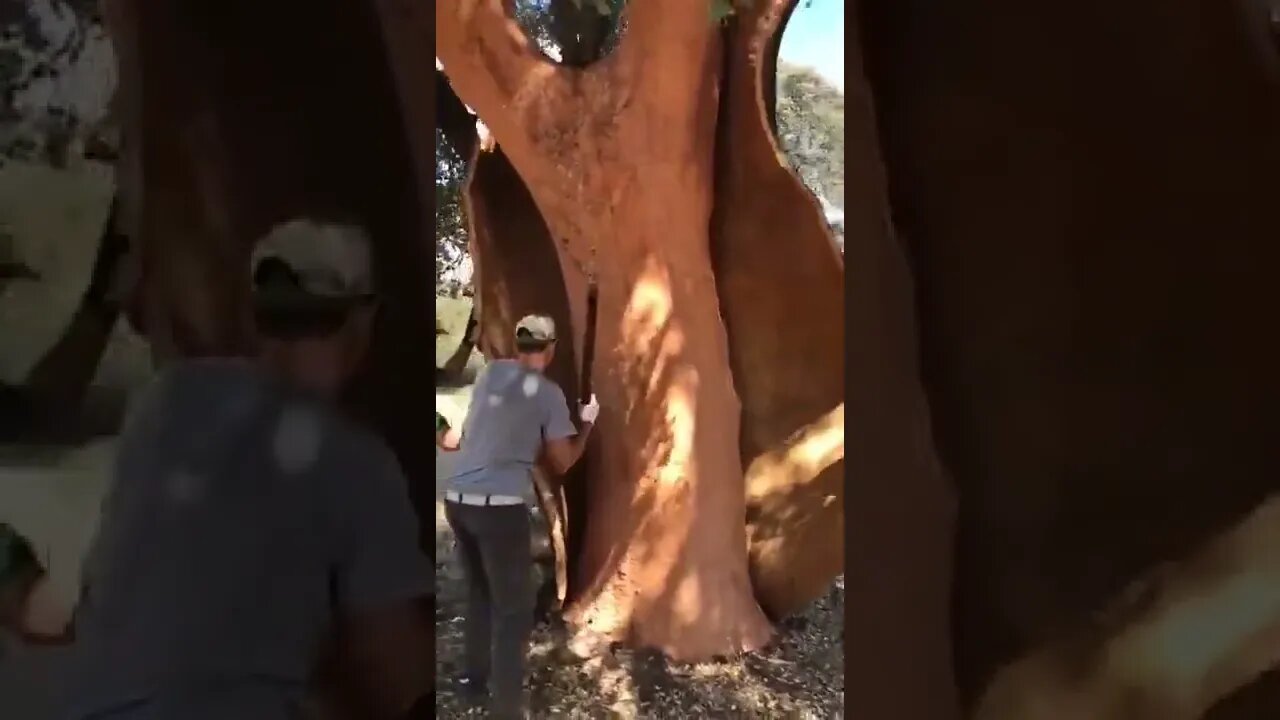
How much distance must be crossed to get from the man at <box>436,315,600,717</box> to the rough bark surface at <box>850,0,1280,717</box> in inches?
37.4

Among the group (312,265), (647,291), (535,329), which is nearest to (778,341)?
(647,291)

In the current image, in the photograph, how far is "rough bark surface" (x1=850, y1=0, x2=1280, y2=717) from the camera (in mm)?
972

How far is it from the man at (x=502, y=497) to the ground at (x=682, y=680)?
0.33 ft

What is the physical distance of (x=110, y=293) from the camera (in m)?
1.06

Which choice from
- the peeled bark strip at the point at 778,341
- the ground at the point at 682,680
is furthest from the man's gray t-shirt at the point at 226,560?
the peeled bark strip at the point at 778,341

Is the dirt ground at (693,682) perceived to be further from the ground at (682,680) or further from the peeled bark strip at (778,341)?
the peeled bark strip at (778,341)

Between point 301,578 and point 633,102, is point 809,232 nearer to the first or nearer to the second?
point 633,102

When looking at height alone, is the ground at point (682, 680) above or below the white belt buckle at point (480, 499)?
below

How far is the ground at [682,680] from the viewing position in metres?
1.91

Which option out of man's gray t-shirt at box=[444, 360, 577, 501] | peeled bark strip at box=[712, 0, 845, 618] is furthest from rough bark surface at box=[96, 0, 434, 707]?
peeled bark strip at box=[712, 0, 845, 618]

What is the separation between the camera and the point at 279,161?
3.40ft

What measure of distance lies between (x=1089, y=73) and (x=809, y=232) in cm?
101

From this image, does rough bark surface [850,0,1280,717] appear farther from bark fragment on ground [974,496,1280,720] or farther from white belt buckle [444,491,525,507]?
white belt buckle [444,491,525,507]

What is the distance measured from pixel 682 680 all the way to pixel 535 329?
0.81 metres
